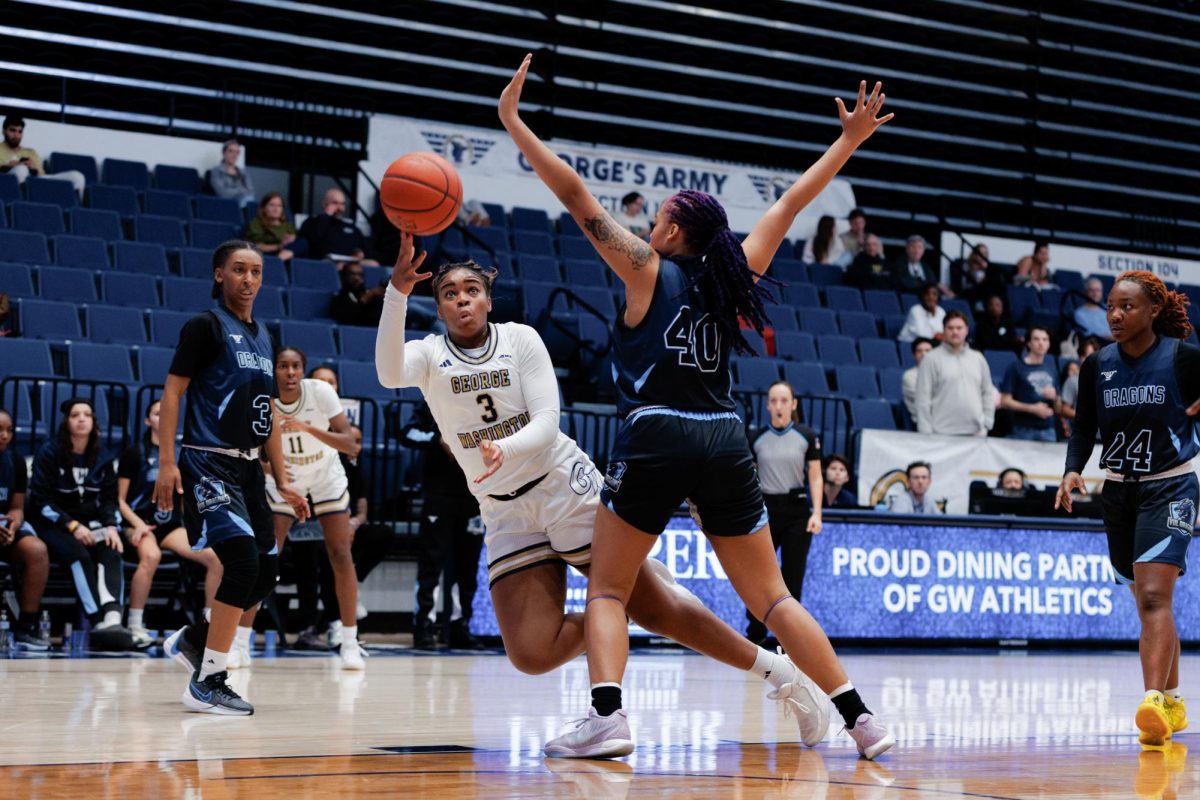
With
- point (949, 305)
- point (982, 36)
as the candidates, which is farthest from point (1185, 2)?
point (949, 305)

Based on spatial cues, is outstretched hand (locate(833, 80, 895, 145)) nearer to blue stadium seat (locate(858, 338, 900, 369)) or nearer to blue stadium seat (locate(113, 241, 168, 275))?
blue stadium seat (locate(113, 241, 168, 275))

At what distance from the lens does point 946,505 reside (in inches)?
472

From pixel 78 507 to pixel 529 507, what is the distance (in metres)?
5.41

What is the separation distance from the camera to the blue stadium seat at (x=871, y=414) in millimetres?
13297

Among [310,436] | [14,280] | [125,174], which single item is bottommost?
[310,436]

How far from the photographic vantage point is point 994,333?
51.4ft

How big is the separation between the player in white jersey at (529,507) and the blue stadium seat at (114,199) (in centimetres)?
894

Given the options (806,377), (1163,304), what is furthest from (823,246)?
(1163,304)

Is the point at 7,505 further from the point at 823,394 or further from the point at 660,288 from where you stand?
the point at 823,394

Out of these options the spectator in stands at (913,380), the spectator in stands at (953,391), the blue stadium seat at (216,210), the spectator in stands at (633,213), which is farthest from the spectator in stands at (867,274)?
the blue stadium seat at (216,210)

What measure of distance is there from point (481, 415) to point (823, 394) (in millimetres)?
9108

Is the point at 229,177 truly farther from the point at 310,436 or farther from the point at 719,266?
the point at 719,266

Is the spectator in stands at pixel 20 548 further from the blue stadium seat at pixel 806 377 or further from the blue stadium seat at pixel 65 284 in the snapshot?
the blue stadium seat at pixel 806 377

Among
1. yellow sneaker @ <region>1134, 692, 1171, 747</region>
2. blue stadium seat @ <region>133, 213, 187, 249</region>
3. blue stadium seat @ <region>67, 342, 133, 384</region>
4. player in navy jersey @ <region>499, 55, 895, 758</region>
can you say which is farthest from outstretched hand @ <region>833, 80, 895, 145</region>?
blue stadium seat @ <region>133, 213, 187, 249</region>
